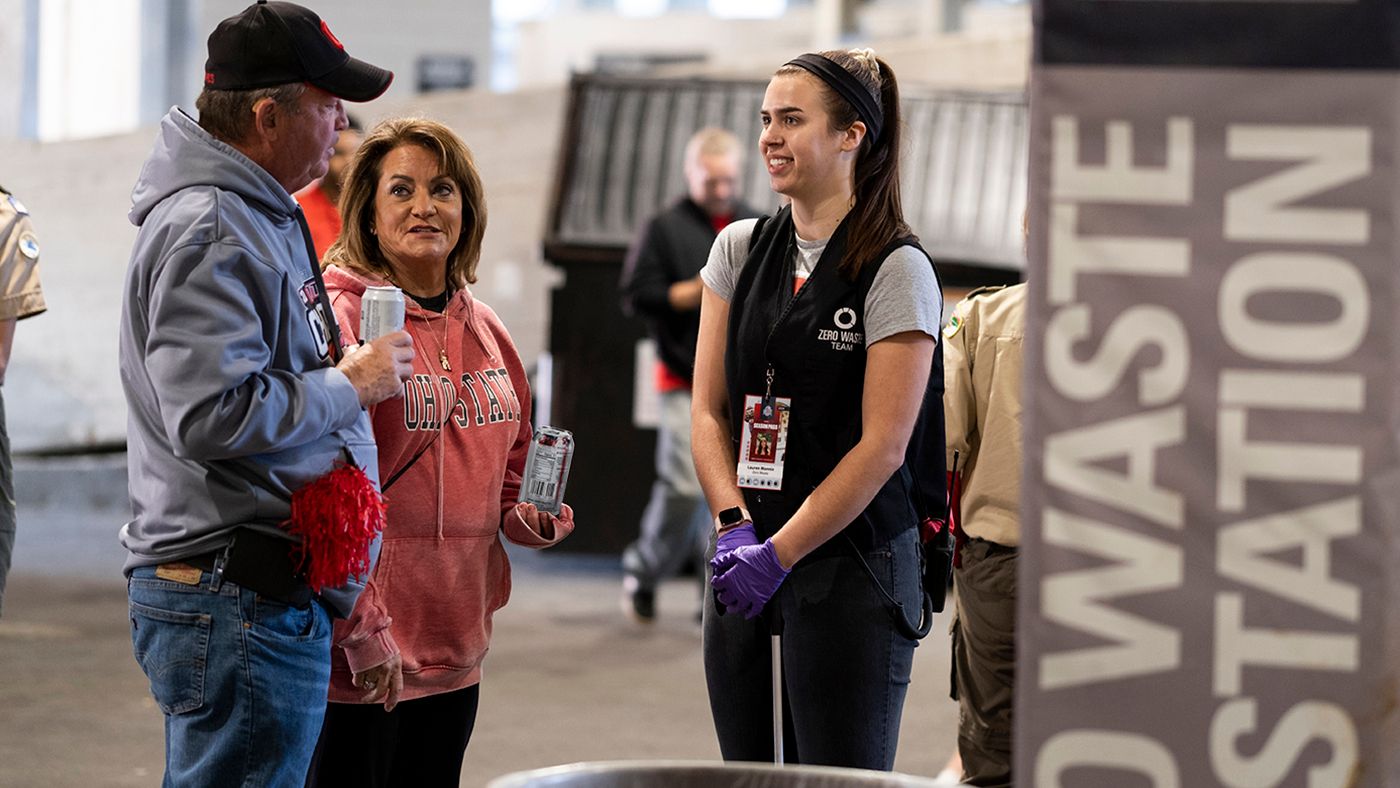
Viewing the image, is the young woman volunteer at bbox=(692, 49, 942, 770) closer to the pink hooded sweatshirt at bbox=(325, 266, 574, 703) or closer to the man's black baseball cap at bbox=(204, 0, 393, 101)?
the pink hooded sweatshirt at bbox=(325, 266, 574, 703)

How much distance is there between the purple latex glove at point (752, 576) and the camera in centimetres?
243

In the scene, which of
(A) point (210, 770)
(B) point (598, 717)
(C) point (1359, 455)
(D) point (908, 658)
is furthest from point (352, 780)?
(B) point (598, 717)

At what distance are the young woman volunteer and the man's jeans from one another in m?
0.70

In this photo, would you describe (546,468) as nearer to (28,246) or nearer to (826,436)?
(826,436)

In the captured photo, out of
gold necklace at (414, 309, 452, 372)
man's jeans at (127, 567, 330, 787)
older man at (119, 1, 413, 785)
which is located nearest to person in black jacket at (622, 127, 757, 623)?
gold necklace at (414, 309, 452, 372)

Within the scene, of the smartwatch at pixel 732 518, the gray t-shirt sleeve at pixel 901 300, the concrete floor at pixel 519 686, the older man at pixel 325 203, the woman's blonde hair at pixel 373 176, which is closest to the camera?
the gray t-shirt sleeve at pixel 901 300

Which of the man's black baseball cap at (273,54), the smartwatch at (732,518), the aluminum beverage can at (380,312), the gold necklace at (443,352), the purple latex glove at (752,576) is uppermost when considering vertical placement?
the man's black baseball cap at (273,54)

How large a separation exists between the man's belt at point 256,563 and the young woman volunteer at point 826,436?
68 cm

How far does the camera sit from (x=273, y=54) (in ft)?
7.00

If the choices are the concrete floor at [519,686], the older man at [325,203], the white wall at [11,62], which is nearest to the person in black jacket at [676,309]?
the concrete floor at [519,686]

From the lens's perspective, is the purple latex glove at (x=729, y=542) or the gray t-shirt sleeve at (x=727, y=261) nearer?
the purple latex glove at (x=729, y=542)

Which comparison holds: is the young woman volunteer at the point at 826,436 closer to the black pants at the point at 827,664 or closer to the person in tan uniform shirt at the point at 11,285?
the black pants at the point at 827,664

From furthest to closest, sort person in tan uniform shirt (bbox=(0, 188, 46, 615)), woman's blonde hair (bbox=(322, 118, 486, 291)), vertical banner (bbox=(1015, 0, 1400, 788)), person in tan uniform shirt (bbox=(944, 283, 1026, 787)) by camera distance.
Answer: person in tan uniform shirt (bbox=(0, 188, 46, 615))
person in tan uniform shirt (bbox=(944, 283, 1026, 787))
woman's blonde hair (bbox=(322, 118, 486, 291))
vertical banner (bbox=(1015, 0, 1400, 788))

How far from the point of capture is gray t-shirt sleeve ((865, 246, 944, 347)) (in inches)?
95.4
